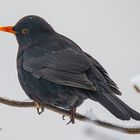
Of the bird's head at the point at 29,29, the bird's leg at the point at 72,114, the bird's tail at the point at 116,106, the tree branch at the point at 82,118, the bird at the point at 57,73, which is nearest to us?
the tree branch at the point at 82,118

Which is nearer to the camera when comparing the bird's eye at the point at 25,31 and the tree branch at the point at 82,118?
the tree branch at the point at 82,118

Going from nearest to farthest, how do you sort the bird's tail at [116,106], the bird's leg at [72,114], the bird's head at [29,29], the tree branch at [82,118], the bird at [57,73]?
the tree branch at [82,118]
the bird's tail at [116,106]
the bird's leg at [72,114]
the bird at [57,73]
the bird's head at [29,29]

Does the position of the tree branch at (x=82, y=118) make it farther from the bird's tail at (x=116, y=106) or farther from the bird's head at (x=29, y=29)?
the bird's head at (x=29, y=29)

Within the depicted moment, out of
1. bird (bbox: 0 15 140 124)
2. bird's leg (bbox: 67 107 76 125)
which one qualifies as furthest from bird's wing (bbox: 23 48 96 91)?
bird's leg (bbox: 67 107 76 125)

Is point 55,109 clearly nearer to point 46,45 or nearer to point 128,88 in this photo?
point 46,45

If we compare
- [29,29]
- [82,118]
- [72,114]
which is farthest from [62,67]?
[82,118]

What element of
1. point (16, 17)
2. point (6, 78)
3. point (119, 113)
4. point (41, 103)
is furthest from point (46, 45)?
point (16, 17)

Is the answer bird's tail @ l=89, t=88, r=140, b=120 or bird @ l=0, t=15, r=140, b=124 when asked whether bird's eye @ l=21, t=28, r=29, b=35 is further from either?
bird's tail @ l=89, t=88, r=140, b=120

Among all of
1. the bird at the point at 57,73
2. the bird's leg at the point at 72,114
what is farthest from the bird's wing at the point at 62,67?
the bird's leg at the point at 72,114
